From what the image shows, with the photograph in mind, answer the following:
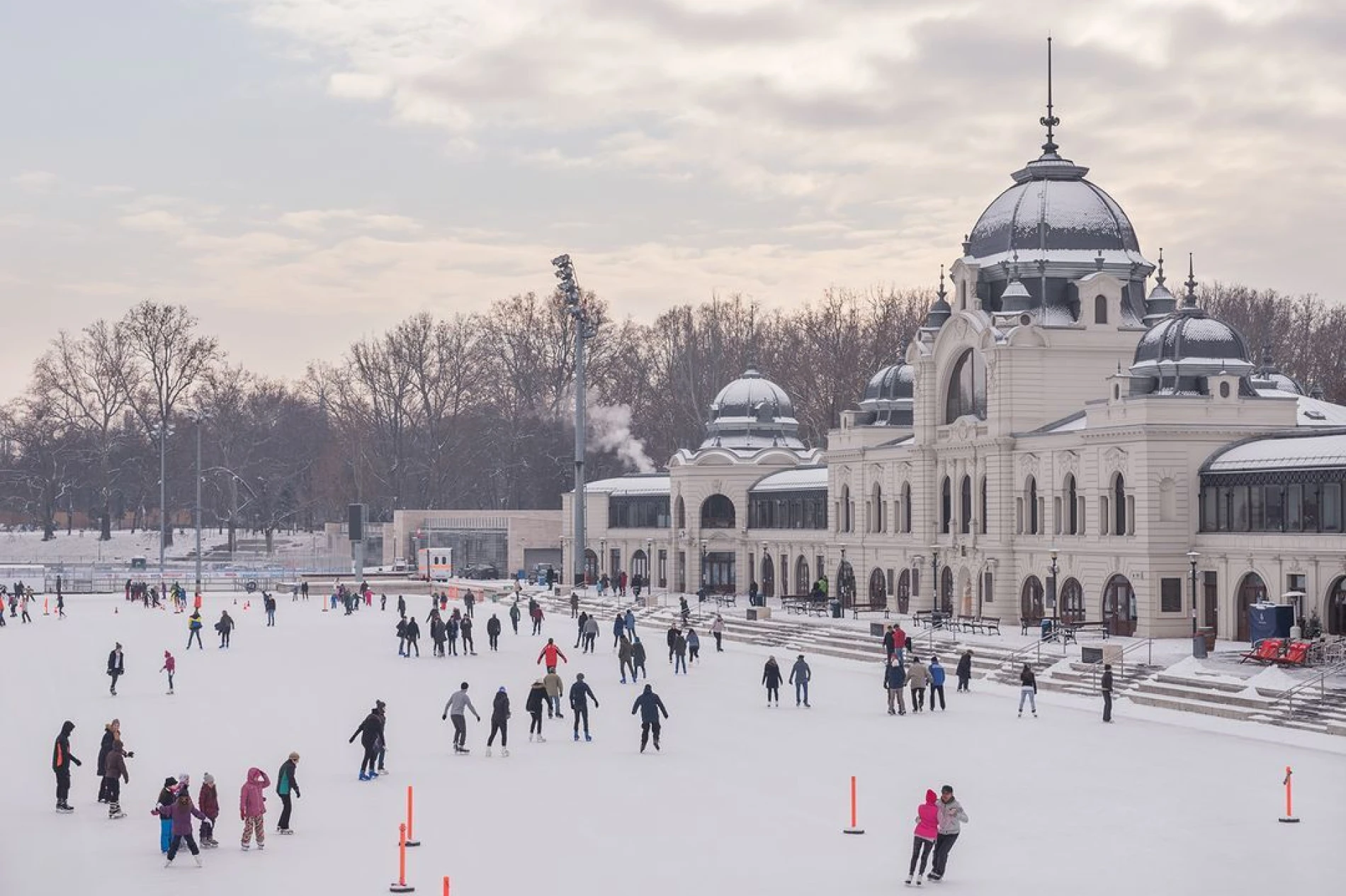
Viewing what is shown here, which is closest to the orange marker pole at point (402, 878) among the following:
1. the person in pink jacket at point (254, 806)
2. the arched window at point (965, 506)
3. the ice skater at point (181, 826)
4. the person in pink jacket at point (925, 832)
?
the person in pink jacket at point (254, 806)

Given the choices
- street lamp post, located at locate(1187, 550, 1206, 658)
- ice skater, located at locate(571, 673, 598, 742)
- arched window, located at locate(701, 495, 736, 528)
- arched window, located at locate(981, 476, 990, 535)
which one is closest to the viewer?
ice skater, located at locate(571, 673, 598, 742)

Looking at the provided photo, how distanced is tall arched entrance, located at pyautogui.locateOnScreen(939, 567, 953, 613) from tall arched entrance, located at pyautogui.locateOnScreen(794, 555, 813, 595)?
14.8 m

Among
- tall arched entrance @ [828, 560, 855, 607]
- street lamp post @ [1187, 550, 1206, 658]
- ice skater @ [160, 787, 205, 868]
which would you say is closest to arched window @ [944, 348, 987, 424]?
tall arched entrance @ [828, 560, 855, 607]

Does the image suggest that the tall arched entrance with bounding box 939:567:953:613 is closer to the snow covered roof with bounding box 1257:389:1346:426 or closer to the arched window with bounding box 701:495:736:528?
the snow covered roof with bounding box 1257:389:1346:426

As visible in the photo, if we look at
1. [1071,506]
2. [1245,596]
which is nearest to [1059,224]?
[1071,506]

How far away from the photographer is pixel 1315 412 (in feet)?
195

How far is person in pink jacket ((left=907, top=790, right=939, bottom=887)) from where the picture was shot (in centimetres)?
2150

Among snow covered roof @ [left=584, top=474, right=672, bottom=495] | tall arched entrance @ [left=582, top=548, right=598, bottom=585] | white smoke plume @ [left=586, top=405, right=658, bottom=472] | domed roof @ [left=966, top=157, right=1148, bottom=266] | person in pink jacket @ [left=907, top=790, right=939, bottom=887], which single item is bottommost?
person in pink jacket @ [left=907, top=790, right=939, bottom=887]

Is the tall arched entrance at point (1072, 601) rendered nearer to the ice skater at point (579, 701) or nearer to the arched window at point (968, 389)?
the arched window at point (968, 389)

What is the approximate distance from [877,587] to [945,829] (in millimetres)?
51886

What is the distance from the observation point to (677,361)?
133500mm

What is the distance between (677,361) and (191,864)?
365 ft

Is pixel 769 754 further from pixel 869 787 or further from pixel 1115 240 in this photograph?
pixel 1115 240

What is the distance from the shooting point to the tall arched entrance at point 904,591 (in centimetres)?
6969
